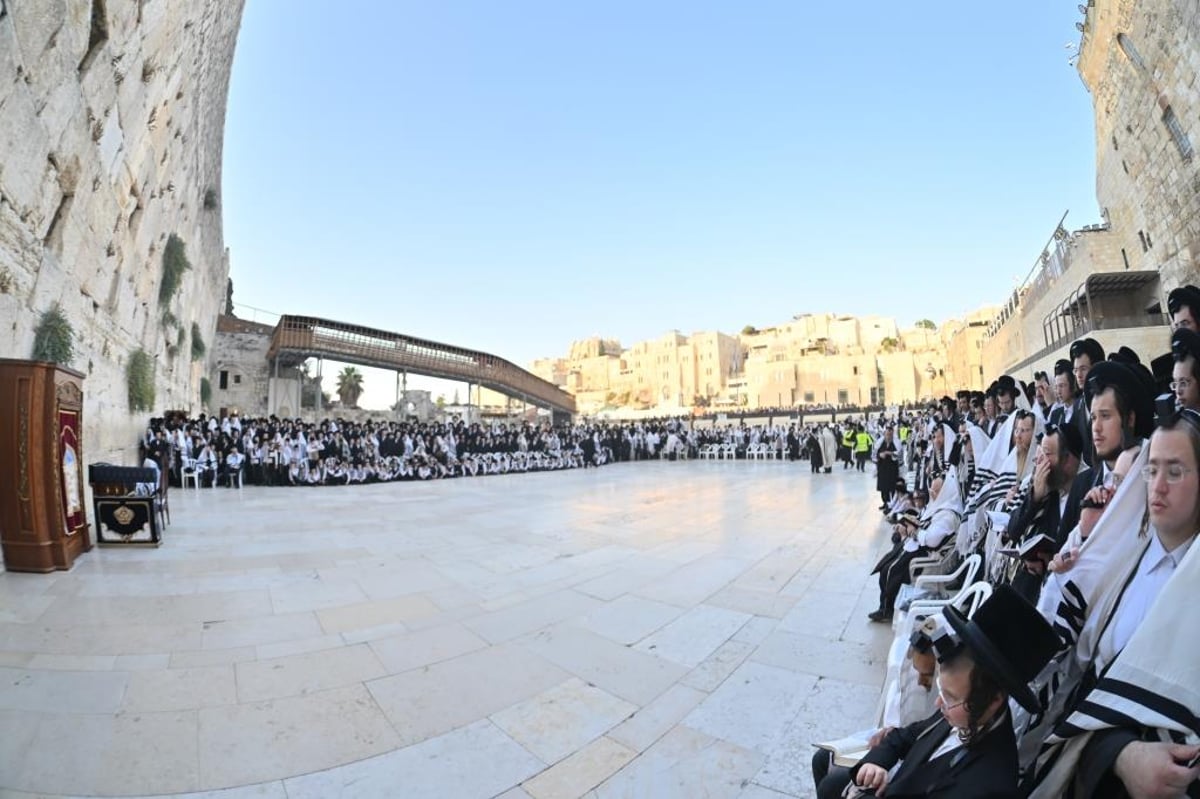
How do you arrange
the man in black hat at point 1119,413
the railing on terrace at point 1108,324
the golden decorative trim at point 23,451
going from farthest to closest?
the railing on terrace at point 1108,324, the golden decorative trim at point 23,451, the man in black hat at point 1119,413

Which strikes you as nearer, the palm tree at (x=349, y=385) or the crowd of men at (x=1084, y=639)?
the crowd of men at (x=1084, y=639)

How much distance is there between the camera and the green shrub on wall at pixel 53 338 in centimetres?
542

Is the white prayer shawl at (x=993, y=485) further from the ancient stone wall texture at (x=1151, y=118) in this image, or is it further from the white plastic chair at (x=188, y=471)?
the white plastic chair at (x=188, y=471)

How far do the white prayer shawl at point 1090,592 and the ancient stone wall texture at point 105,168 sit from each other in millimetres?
7330

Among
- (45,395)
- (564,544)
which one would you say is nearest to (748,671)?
(564,544)

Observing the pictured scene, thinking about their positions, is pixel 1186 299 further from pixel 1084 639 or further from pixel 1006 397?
pixel 1006 397

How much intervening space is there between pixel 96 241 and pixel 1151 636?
10.2 meters

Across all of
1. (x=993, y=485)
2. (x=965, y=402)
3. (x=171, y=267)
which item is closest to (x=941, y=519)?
(x=993, y=485)

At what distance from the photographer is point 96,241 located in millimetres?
6996

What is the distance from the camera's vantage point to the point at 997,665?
1.19m

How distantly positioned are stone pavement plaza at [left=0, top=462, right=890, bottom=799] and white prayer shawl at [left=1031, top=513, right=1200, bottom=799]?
956 mm

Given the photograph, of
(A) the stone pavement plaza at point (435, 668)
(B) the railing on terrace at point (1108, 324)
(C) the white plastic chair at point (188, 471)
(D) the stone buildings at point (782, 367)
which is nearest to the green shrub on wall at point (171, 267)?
(C) the white plastic chair at point (188, 471)

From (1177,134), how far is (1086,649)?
56.0 ft

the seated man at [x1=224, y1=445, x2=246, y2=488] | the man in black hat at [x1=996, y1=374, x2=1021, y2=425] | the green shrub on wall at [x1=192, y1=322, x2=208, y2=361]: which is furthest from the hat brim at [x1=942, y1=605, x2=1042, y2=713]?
the green shrub on wall at [x1=192, y1=322, x2=208, y2=361]
